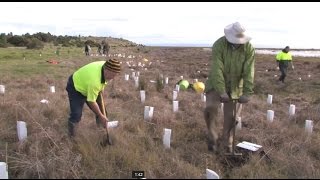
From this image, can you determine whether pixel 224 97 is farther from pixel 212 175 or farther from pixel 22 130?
pixel 22 130

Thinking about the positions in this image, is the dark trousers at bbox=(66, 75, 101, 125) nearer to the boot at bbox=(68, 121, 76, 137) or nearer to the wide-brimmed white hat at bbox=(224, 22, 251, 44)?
the boot at bbox=(68, 121, 76, 137)

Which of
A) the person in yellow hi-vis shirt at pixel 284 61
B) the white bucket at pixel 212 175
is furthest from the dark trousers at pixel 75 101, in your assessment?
the person in yellow hi-vis shirt at pixel 284 61

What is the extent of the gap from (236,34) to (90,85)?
1.97 m

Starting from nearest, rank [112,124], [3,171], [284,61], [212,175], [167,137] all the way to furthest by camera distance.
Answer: [212,175]
[3,171]
[167,137]
[112,124]
[284,61]

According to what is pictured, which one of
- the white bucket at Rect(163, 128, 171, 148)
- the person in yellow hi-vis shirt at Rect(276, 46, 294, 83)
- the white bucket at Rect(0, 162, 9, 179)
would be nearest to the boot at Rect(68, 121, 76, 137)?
the white bucket at Rect(163, 128, 171, 148)

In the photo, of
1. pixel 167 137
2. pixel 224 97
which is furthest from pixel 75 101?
pixel 224 97

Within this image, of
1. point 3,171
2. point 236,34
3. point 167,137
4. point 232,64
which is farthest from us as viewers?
point 167,137

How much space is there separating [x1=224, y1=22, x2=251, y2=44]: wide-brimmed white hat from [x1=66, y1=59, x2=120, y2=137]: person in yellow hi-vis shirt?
1.47 meters

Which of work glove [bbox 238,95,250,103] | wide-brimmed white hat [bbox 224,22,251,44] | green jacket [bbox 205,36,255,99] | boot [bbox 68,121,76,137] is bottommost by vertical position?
boot [bbox 68,121,76,137]

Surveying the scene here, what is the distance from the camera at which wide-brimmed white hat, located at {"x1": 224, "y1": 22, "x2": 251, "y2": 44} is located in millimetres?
5379

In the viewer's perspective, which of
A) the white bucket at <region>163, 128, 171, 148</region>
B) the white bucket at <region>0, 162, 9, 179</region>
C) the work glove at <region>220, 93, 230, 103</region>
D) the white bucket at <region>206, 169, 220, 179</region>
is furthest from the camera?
the white bucket at <region>163, 128, 171, 148</region>

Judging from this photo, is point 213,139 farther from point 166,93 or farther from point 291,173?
point 166,93

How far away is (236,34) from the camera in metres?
5.39

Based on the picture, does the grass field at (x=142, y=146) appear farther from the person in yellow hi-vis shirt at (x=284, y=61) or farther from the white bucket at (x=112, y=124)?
the person in yellow hi-vis shirt at (x=284, y=61)
